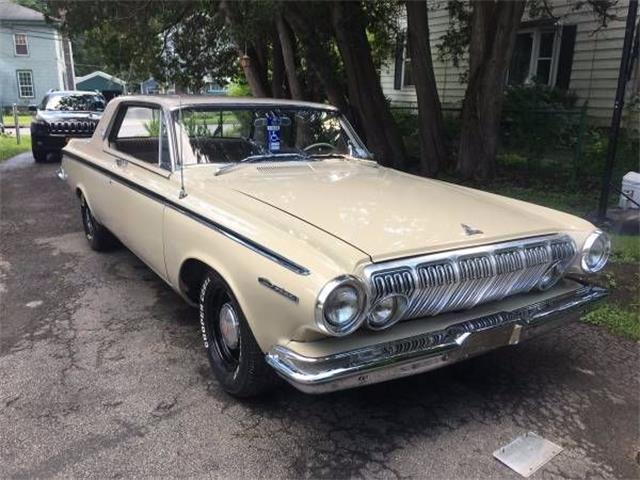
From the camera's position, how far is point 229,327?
10.1ft

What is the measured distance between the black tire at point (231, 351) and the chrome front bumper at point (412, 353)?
12.2 inches

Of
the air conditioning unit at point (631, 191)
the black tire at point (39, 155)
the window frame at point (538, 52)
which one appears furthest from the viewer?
the black tire at point (39, 155)

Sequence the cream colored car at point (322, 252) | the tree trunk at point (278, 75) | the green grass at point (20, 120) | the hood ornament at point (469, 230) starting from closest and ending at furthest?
the cream colored car at point (322, 252) < the hood ornament at point (469, 230) < the tree trunk at point (278, 75) < the green grass at point (20, 120)

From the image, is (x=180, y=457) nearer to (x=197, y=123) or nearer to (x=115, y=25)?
(x=197, y=123)

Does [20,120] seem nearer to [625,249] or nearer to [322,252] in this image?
[625,249]

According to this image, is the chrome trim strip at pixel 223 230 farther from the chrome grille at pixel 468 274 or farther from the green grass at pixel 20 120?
the green grass at pixel 20 120

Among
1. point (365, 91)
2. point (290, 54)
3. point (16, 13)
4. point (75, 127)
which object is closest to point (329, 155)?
point (365, 91)

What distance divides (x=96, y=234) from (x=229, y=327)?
323cm

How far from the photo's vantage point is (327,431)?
286 cm

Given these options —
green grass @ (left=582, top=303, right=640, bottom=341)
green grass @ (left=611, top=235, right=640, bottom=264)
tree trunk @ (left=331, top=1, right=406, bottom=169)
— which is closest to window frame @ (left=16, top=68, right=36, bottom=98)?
tree trunk @ (left=331, top=1, right=406, bottom=169)

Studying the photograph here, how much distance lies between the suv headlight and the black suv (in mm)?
11906

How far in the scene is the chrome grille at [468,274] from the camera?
2.56m

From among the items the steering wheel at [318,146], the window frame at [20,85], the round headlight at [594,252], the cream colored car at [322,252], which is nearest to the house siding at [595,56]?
the steering wheel at [318,146]

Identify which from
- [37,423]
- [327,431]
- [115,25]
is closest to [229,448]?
[327,431]
